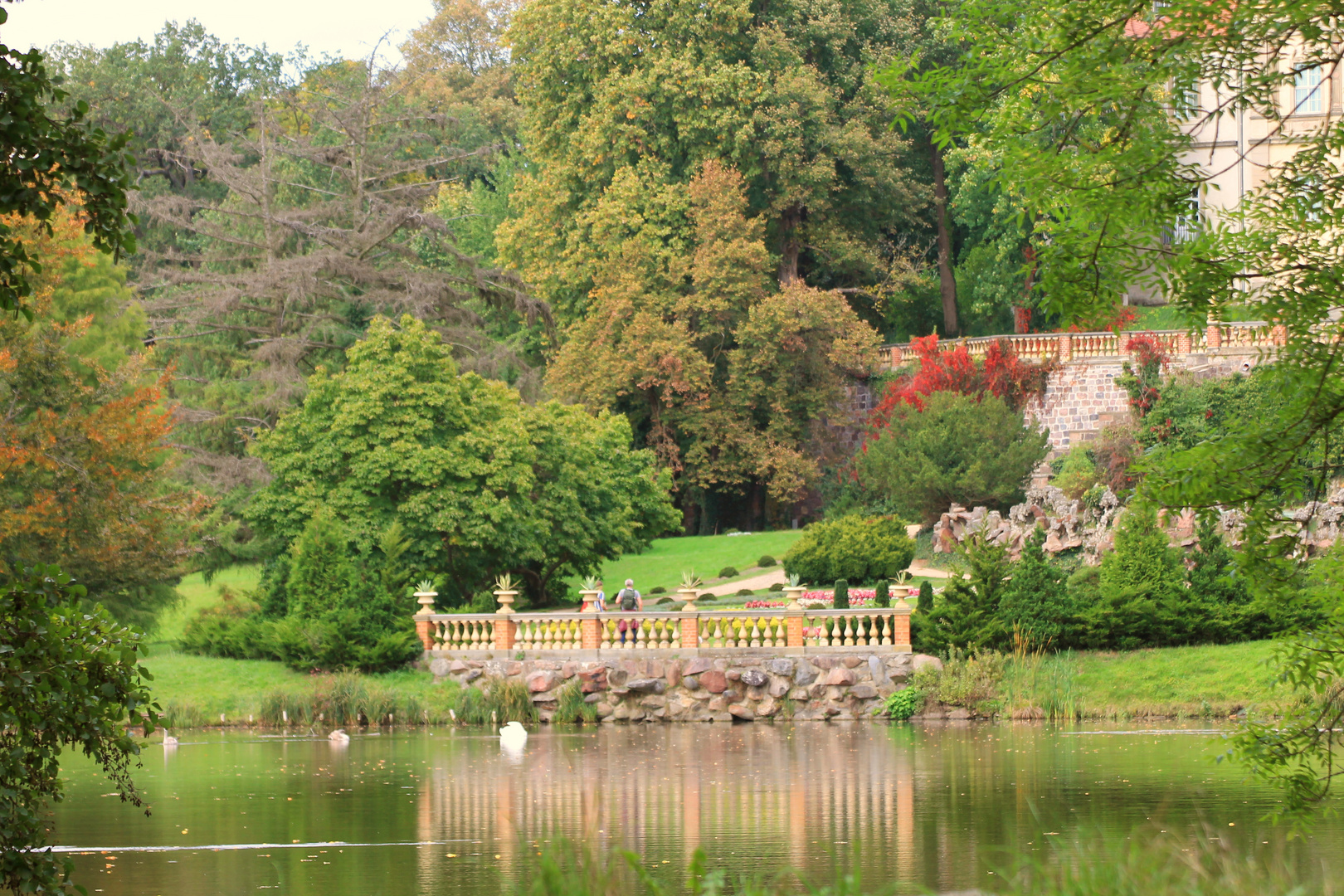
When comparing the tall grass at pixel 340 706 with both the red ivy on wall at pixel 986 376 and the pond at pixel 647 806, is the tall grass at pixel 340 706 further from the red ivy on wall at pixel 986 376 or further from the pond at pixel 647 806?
the red ivy on wall at pixel 986 376

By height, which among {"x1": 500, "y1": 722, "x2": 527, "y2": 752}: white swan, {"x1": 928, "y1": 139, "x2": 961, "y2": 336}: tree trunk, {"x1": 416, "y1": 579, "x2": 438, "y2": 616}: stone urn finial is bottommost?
{"x1": 500, "y1": 722, "x2": 527, "y2": 752}: white swan

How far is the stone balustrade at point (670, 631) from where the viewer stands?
26844mm

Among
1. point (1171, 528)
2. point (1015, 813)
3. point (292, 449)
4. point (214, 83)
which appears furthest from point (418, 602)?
point (214, 83)

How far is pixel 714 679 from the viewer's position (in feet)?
88.7

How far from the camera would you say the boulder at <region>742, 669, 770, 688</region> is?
2681 centimetres

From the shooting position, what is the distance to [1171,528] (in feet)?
104

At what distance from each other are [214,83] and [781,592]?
127ft

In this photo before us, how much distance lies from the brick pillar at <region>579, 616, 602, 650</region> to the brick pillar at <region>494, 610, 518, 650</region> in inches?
54.1

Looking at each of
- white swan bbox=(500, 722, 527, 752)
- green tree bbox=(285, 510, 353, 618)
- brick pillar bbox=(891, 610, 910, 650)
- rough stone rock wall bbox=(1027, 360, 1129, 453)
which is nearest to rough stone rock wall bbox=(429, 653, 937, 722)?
brick pillar bbox=(891, 610, 910, 650)

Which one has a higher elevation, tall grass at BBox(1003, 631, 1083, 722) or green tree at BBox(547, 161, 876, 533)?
green tree at BBox(547, 161, 876, 533)

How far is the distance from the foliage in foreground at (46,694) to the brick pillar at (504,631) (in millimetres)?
19847

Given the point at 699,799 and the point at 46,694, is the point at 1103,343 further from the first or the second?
the point at 46,694

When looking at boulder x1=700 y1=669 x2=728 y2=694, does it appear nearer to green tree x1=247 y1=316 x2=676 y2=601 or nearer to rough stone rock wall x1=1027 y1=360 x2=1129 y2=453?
green tree x1=247 y1=316 x2=676 y2=601

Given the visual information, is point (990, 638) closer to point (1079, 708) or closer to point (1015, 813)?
point (1079, 708)
